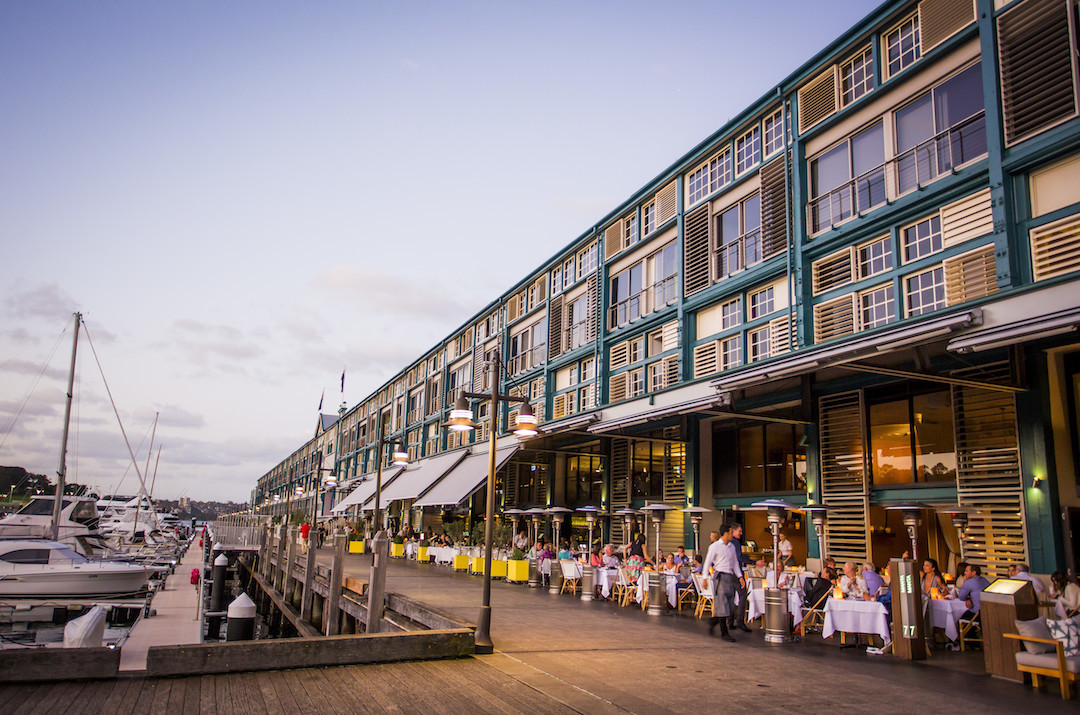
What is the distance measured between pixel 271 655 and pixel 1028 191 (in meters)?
14.6

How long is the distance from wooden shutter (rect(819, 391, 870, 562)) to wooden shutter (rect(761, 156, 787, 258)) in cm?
433

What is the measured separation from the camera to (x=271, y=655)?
8.38 meters

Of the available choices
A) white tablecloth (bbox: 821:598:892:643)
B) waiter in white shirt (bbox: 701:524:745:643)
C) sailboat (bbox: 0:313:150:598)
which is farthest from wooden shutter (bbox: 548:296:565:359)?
white tablecloth (bbox: 821:598:892:643)

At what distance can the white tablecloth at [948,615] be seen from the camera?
1175cm

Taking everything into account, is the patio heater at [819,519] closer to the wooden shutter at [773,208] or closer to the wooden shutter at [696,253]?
the wooden shutter at [773,208]

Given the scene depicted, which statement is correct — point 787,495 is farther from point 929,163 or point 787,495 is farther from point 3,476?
point 3,476

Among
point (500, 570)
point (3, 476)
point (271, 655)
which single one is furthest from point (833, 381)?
point (3, 476)

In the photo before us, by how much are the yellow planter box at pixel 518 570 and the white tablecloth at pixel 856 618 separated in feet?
42.0

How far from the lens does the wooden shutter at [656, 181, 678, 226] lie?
24880mm

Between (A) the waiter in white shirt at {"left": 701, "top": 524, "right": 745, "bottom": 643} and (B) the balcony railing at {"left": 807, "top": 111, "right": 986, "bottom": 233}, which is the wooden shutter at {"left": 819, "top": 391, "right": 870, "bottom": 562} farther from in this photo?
(A) the waiter in white shirt at {"left": 701, "top": 524, "right": 745, "bottom": 643}

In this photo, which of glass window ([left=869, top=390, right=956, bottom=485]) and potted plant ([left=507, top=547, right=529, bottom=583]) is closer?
glass window ([left=869, top=390, right=956, bottom=485])

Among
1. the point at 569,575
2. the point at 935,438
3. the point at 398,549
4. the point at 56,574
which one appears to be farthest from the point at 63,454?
the point at 935,438

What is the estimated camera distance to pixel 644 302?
26.1 meters

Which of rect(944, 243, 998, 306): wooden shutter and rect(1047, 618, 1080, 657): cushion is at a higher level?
rect(944, 243, 998, 306): wooden shutter
